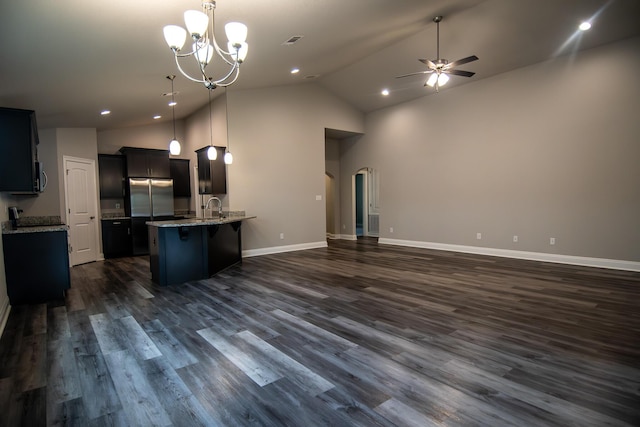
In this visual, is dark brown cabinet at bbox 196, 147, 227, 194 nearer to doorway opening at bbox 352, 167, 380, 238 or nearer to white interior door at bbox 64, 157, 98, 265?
white interior door at bbox 64, 157, 98, 265

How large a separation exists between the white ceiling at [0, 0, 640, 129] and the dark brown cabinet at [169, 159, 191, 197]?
1.33 metres

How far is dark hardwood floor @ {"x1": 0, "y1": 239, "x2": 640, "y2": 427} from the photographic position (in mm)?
1920

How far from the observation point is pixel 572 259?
18.9 ft

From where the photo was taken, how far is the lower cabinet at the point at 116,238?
7301 mm

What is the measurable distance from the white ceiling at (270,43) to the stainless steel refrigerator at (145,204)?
1442 millimetres

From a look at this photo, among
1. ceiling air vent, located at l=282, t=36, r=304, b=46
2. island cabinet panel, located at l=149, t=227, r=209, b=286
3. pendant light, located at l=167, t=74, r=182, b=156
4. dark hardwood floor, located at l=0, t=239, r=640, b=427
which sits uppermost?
ceiling air vent, located at l=282, t=36, r=304, b=46

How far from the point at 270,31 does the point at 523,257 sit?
19.7 feet

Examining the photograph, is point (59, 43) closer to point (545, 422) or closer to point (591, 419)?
point (545, 422)

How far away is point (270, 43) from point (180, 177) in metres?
5.19

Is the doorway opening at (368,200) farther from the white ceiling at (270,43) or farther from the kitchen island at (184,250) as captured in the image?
the kitchen island at (184,250)

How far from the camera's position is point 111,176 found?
7.50m

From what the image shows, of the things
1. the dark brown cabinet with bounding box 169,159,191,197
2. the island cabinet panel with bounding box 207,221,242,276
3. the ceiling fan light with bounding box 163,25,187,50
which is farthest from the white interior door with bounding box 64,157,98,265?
the ceiling fan light with bounding box 163,25,187,50

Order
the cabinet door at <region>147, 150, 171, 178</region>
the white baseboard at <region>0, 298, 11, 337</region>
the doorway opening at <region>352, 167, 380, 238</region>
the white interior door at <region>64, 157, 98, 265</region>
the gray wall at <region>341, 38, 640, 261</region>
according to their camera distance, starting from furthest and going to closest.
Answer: the doorway opening at <region>352, 167, 380, 238</region> < the cabinet door at <region>147, 150, 171, 178</region> < the white interior door at <region>64, 157, 98, 265</region> < the gray wall at <region>341, 38, 640, 261</region> < the white baseboard at <region>0, 298, 11, 337</region>

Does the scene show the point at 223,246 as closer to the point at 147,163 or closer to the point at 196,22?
the point at 147,163
